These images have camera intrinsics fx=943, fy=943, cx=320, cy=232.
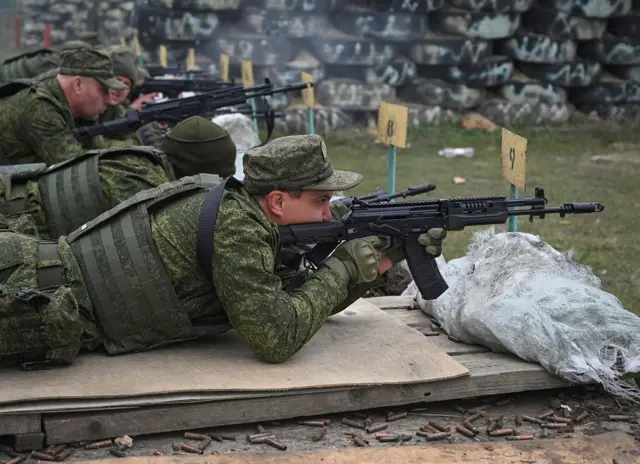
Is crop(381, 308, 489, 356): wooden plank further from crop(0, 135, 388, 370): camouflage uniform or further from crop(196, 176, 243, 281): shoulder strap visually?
crop(196, 176, 243, 281): shoulder strap

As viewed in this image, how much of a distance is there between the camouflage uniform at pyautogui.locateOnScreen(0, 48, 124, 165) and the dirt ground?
3426 mm

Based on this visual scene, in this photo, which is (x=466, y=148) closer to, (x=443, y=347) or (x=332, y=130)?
(x=332, y=130)

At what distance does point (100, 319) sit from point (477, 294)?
176 cm

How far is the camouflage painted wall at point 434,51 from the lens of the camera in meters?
12.9

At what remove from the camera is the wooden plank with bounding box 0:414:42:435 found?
11.5ft

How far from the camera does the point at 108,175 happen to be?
5.04m

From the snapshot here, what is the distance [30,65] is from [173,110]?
2.19 m

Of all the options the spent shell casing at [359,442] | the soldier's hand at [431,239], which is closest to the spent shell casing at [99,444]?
the spent shell casing at [359,442]

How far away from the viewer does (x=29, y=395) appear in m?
3.54

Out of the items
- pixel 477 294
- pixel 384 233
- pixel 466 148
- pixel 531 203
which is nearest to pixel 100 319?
pixel 384 233

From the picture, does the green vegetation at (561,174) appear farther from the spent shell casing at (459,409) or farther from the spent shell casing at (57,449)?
the spent shell casing at (57,449)

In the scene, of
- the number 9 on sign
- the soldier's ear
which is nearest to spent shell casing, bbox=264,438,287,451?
the soldier's ear

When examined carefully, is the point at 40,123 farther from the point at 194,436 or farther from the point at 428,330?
the point at 194,436

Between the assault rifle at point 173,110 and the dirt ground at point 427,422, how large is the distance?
12.0 feet
